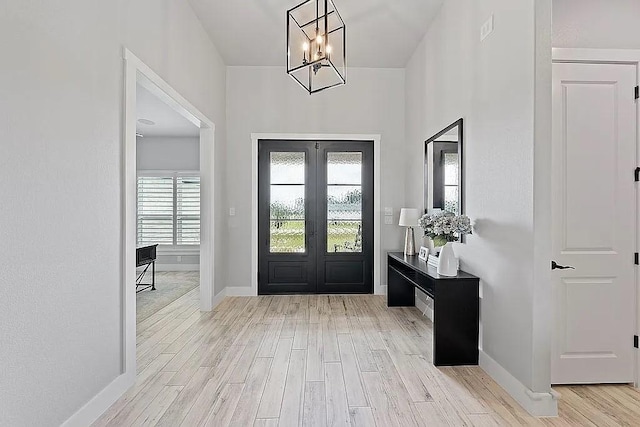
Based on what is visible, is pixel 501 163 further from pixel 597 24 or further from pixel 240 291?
pixel 240 291

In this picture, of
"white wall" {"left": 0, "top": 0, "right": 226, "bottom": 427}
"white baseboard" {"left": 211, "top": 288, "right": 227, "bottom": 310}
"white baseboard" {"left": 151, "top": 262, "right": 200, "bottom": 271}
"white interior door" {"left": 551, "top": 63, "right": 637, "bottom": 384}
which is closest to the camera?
"white wall" {"left": 0, "top": 0, "right": 226, "bottom": 427}

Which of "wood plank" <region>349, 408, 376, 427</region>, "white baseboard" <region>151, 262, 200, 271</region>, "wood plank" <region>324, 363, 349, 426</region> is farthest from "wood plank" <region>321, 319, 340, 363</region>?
"white baseboard" <region>151, 262, 200, 271</region>

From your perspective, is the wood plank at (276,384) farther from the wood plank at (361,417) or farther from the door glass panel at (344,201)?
the door glass panel at (344,201)

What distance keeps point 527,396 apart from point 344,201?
12.3 ft

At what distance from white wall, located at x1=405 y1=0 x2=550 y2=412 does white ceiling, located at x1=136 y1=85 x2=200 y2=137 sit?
3.82m

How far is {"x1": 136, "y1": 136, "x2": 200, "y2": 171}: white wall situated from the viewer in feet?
28.0

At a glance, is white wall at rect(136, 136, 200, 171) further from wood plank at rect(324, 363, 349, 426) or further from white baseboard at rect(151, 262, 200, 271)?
wood plank at rect(324, 363, 349, 426)

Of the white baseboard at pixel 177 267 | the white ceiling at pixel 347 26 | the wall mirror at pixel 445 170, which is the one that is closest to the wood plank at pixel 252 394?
the wall mirror at pixel 445 170

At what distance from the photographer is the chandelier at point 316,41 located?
2961mm

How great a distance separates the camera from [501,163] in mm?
2840

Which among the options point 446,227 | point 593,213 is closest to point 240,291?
point 446,227

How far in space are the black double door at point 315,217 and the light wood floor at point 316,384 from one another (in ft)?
4.75

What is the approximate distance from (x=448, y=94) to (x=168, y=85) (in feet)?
8.85

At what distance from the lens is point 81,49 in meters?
2.19
